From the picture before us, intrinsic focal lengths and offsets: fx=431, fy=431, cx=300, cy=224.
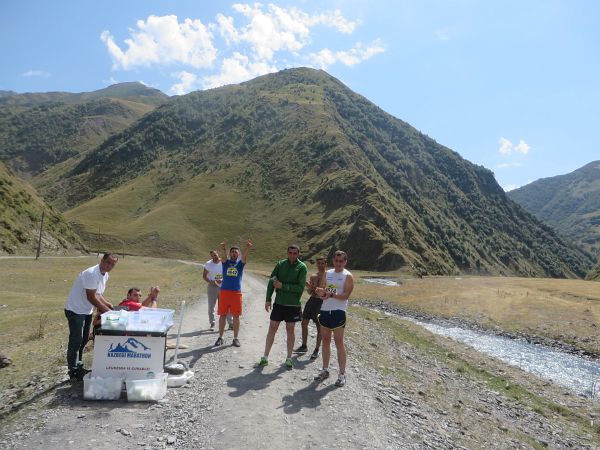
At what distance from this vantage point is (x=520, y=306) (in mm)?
44781

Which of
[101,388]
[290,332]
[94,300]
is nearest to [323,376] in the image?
[290,332]

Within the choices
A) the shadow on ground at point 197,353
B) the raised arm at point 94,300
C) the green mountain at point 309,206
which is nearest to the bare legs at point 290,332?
the shadow on ground at point 197,353

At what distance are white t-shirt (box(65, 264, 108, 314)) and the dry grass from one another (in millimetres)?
33122

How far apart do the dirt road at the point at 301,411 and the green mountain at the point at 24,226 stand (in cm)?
5347

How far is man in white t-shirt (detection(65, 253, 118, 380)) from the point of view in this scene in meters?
9.63

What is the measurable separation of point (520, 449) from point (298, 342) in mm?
7983

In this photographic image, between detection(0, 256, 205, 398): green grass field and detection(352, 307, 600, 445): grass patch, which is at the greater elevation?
detection(0, 256, 205, 398): green grass field

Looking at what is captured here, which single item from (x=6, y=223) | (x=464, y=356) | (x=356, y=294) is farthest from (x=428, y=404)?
(x=6, y=223)

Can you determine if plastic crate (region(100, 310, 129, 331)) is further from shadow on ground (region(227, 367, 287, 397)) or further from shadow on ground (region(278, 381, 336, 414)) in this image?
shadow on ground (region(278, 381, 336, 414))

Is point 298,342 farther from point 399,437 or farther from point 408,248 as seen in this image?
point 408,248

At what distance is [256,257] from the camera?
379 ft

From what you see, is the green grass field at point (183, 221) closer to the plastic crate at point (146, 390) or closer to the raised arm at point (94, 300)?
the raised arm at point (94, 300)

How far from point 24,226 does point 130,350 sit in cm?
6650

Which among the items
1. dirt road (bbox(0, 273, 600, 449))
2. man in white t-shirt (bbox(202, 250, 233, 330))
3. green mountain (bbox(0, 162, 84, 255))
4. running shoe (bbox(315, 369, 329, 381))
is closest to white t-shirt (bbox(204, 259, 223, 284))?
man in white t-shirt (bbox(202, 250, 233, 330))
